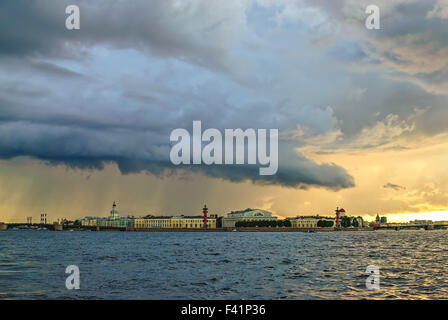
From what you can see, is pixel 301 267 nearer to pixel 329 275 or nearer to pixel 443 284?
pixel 329 275

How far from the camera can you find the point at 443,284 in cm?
3141

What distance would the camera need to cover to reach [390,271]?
40.0 m

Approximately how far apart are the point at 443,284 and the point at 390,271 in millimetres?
8726

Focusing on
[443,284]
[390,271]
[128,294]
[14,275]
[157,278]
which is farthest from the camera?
[390,271]

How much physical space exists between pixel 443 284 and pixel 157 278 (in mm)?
20535

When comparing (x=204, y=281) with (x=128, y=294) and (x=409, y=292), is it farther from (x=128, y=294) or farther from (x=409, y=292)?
(x=409, y=292)

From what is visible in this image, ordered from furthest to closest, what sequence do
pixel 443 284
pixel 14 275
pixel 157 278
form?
pixel 14 275, pixel 157 278, pixel 443 284
